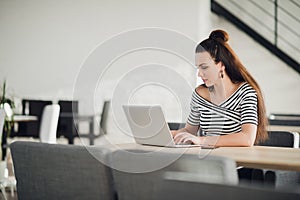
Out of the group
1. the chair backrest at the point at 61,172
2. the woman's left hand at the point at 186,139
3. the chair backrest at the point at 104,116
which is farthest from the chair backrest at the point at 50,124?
the chair backrest at the point at 61,172

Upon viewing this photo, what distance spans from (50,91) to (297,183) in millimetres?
5759

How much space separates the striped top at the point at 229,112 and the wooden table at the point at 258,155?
0.18 m

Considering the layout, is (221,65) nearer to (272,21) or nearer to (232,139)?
(232,139)

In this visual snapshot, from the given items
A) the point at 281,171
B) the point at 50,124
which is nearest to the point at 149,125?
the point at 281,171

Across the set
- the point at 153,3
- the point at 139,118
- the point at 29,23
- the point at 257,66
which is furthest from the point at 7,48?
the point at 139,118

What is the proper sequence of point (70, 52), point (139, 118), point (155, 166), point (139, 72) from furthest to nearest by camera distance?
point (70, 52), point (139, 118), point (139, 72), point (155, 166)

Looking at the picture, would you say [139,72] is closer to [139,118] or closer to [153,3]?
[139,118]

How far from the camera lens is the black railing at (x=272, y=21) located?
7172 millimetres

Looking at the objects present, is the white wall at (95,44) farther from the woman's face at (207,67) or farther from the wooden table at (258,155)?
the wooden table at (258,155)

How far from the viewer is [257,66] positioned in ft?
24.0

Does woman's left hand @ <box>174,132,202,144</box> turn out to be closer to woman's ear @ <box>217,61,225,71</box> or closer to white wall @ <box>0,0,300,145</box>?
woman's ear @ <box>217,61,225,71</box>

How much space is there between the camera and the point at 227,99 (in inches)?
108

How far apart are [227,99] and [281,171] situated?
0.44 m

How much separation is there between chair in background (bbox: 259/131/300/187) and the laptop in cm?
39
